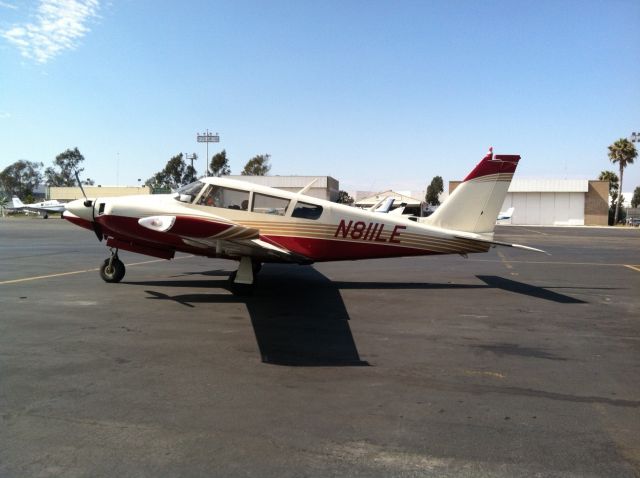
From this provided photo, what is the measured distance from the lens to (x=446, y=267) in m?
14.7

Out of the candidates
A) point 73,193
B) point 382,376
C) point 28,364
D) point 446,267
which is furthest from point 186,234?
point 73,193

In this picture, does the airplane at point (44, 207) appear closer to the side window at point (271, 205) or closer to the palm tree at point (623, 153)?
→ the side window at point (271, 205)

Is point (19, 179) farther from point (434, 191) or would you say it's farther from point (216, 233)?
point (216, 233)

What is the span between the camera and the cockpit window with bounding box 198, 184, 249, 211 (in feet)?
30.6

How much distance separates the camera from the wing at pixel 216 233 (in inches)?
261

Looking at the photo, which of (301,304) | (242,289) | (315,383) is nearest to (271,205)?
(242,289)

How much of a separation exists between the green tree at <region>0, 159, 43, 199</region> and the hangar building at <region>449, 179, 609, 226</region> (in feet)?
374

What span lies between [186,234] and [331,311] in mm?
2869

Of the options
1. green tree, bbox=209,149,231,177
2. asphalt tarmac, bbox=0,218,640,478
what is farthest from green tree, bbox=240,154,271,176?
asphalt tarmac, bbox=0,218,640,478

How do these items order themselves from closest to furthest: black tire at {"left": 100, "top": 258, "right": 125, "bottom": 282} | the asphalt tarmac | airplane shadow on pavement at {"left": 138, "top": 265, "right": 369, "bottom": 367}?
the asphalt tarmac, airplane shadow on pavement at {"left": 138, "top": 265, "right": 369, "bottom": 367}, black tire at {"left": 100, "top": 258, "right": 125, "bottom": 282}

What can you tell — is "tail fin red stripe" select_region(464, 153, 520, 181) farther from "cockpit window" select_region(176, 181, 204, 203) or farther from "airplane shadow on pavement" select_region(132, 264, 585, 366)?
"cockpit window" select_region(176, 181, 204, 203)

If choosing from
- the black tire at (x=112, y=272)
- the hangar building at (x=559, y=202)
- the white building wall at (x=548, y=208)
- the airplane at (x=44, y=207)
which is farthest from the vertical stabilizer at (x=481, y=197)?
the white building wall at (x=548, y=208)

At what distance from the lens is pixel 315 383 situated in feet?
15.0

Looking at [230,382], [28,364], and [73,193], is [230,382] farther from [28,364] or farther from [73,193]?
[73,193]
